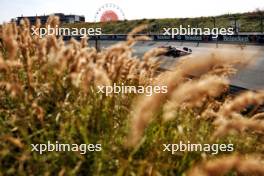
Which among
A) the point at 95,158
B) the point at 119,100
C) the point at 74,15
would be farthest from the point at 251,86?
the point at 74,15

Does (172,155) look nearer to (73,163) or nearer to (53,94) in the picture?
(73,163)

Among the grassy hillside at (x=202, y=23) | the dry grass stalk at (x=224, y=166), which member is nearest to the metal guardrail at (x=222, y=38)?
the grassy hillside at (x=202, y=23)

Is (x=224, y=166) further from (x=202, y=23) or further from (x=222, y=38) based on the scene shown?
(x=202, y=23)

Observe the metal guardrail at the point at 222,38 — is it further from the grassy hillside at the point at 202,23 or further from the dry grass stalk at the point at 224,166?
the dry grass stalk at the point at 224,166

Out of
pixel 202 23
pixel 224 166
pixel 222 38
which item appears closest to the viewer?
pixel 224 166

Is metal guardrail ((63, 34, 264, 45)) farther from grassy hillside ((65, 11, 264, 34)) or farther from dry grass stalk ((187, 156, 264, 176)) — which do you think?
dry grass stalk ((187, 156, 264, 176))

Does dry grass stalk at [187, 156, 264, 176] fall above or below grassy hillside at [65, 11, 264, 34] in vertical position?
below

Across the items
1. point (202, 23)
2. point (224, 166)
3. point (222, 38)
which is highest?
point (202, 23)

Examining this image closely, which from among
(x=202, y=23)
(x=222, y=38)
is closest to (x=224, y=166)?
(x=222, y=38)

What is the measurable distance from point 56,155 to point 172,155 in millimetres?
1053

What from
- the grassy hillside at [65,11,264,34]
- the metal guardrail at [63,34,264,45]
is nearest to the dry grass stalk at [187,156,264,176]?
the metal guardrail at [63,34,264,45]

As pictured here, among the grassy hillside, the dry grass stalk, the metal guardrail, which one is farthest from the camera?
the grassy hillside

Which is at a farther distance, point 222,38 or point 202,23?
point 202,23

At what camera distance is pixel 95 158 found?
357 cm
